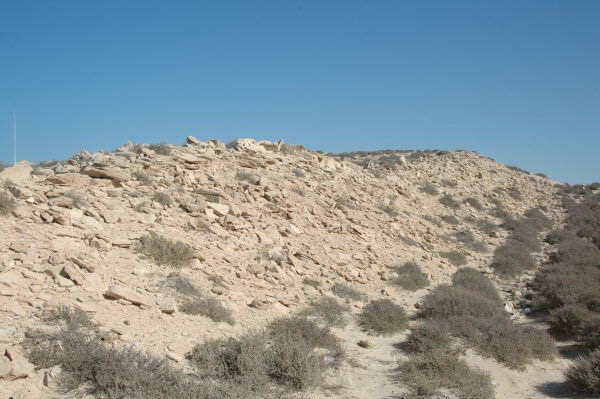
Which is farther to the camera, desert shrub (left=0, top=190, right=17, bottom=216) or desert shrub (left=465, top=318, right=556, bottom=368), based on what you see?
desert shrub (left=0, top=190, right=17, bottom=216)

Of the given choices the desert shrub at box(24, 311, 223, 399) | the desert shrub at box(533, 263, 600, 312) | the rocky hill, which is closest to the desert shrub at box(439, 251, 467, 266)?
the rocky hill

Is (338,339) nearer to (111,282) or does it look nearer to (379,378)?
(379,378)

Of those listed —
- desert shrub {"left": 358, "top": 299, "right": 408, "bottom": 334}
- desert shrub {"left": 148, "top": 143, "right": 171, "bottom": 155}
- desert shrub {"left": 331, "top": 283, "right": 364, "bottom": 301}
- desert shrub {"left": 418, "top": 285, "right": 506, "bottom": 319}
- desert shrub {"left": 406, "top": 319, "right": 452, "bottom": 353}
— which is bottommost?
desert shrub {"left": 406, "top": 319, "right": 452, "bottom": 353}

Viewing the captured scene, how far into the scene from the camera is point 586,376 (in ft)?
17.3

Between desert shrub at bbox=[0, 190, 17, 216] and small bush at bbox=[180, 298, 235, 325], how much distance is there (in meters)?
3.42

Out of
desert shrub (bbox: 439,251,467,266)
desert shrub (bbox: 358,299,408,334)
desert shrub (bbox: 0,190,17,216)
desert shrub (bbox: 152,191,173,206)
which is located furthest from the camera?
desert shrub (bbox: 439,251,467,266)

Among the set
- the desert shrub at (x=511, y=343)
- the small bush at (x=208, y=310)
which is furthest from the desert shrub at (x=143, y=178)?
the desert shrub at (x=511, y=343)

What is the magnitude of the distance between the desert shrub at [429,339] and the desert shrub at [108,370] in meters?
3.30

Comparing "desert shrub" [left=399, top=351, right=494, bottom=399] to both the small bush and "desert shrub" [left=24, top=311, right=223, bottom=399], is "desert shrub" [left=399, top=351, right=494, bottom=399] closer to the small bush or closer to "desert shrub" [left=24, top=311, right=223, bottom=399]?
"desert shrub" [left=24, top=311, right=223, bottom=399]

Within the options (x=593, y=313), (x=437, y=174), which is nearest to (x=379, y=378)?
(x=593, y=313)

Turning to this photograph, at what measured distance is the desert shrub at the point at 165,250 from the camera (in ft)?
24.8

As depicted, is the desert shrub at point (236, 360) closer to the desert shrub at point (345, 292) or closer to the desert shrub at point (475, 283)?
the desert shrub at point (345, 292)

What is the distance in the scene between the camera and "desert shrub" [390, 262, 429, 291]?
33.3 feet

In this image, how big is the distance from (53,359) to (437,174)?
2408cm
